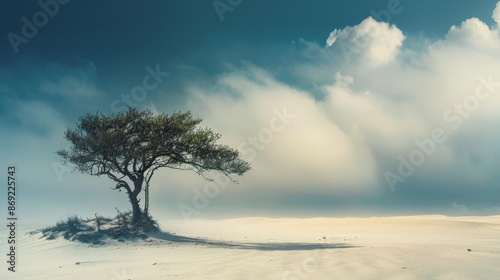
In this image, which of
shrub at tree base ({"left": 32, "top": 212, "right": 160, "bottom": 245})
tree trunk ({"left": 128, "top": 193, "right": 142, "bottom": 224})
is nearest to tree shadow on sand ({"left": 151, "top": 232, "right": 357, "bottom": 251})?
shrub at tree base ({"left": 32, "top": 212, "right": 160, "bottom": 245})

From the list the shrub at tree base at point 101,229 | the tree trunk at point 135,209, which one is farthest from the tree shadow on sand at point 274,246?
the tree trunk at point 135,209

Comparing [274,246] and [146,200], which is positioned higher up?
[146,200]

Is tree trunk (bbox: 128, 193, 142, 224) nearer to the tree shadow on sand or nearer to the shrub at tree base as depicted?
the shrub at tree base

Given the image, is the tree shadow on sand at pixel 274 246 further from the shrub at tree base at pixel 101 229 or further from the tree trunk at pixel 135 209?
the tree trunk at pixel 135 209

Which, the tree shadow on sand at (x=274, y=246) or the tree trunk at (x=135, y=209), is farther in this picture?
the tree trunk at (x=135, y=209)

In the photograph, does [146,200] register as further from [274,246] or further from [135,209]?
[274,246]

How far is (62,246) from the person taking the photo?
23484mm

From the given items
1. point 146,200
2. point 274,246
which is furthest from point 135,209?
point 274,246

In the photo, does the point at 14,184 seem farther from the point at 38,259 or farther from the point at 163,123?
the point at 163,123

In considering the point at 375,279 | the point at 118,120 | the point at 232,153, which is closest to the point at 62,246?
the point at 118,120

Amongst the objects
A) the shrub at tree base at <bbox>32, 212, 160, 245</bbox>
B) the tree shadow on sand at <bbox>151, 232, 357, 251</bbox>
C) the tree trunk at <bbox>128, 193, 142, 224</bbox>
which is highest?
the tree trunk at <bbox>128, 193, 142, 224</bbox>


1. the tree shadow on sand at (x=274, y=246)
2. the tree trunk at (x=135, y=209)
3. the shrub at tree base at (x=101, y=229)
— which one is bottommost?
the tree shadow on sand at (x=274, y=246)

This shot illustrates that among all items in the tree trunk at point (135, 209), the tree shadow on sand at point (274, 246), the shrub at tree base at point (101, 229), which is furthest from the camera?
the tree trunk at point (135, 209)

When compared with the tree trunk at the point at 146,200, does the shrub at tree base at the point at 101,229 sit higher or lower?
lower
